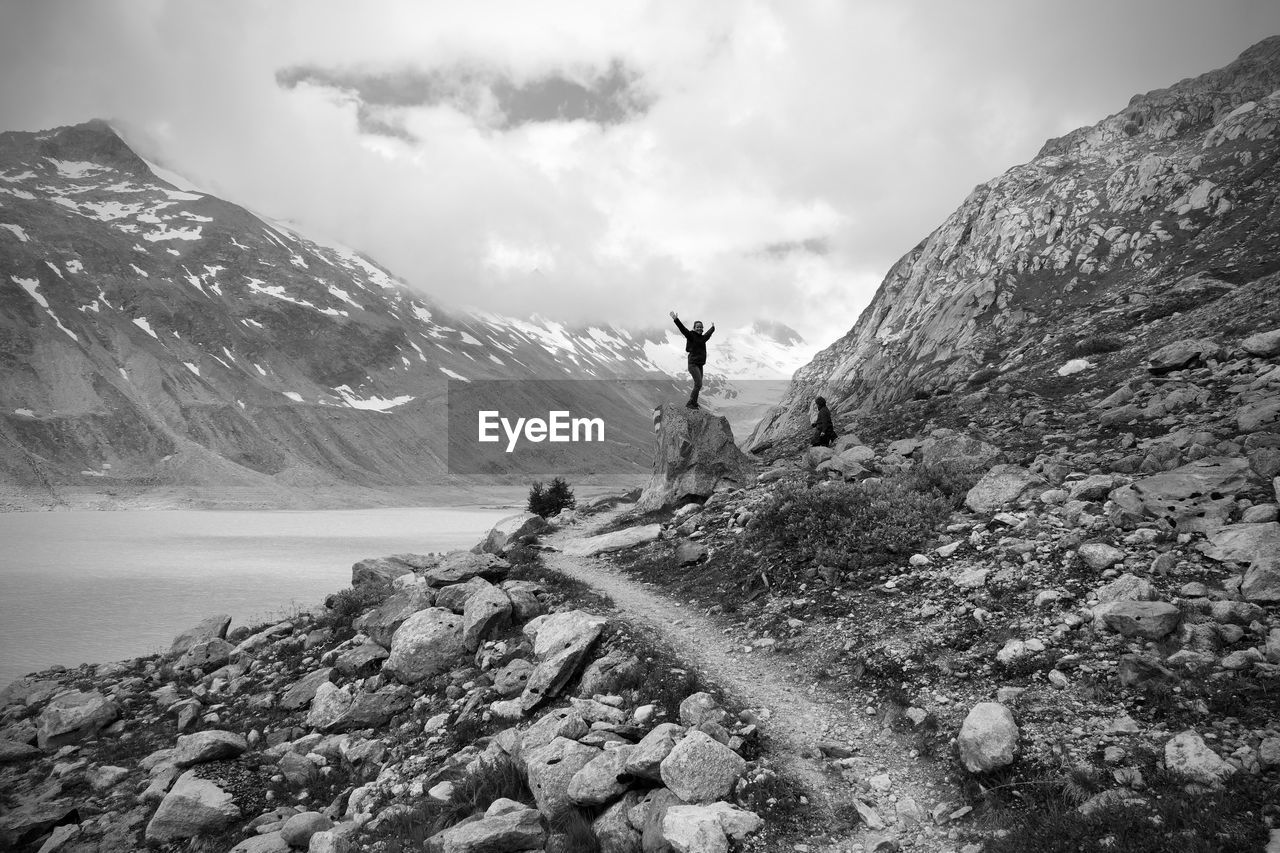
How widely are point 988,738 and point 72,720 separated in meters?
20.5

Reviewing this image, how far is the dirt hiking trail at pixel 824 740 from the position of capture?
7.11 meters

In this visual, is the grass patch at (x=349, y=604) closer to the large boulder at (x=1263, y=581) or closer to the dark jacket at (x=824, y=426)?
the dark jacket at (x=824, y=426)

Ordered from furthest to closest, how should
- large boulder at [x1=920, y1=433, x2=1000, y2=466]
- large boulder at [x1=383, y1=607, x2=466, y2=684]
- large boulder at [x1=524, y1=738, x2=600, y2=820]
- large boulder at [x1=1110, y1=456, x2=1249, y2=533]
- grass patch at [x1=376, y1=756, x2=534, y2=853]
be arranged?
large boulder at [x1=920, y1=433, x2=1000, y2=466]
large boulder at [x1=383, y1=607, x2=466, y2=684]
large boulder at [x1=1110, y1=456, x2=1249, y2=533]
grass patch at [x1=376, y1=756, x2=534, y2=853]
large boulder at [x1=524, y1=738, x2=600, y2=820]

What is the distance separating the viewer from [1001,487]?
45.8 feet

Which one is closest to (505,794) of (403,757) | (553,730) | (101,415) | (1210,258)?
(553,730)

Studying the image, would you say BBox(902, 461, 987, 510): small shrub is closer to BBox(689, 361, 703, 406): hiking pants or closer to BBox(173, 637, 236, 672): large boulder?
BBox(689, 361, 703, 406): hiking pants

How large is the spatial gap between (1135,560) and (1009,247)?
120 feet

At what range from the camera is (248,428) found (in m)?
136

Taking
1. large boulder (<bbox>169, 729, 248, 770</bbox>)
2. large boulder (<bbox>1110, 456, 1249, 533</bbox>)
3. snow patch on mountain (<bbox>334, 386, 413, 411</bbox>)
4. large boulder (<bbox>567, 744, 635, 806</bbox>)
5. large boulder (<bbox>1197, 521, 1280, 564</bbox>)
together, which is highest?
snow patch on mountain (<bbox>334, 386, 413, 411</bbox>)

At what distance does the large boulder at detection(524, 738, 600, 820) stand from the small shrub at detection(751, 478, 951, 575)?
6.97 m

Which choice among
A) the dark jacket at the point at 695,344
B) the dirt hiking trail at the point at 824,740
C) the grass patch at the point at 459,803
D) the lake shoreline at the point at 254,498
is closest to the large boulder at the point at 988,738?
the dirt hiking trail at the point at 824,740

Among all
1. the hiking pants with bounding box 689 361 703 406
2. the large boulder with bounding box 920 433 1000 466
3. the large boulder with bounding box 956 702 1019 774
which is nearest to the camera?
the large boulder with bounding box 956 702 1019 774

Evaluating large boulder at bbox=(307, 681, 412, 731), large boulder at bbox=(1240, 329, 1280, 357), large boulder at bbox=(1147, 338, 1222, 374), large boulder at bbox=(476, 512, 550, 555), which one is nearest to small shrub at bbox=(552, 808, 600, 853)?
large boulder at bbox=(307, 681, 412, 731)

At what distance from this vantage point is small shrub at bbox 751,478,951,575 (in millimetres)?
13344
